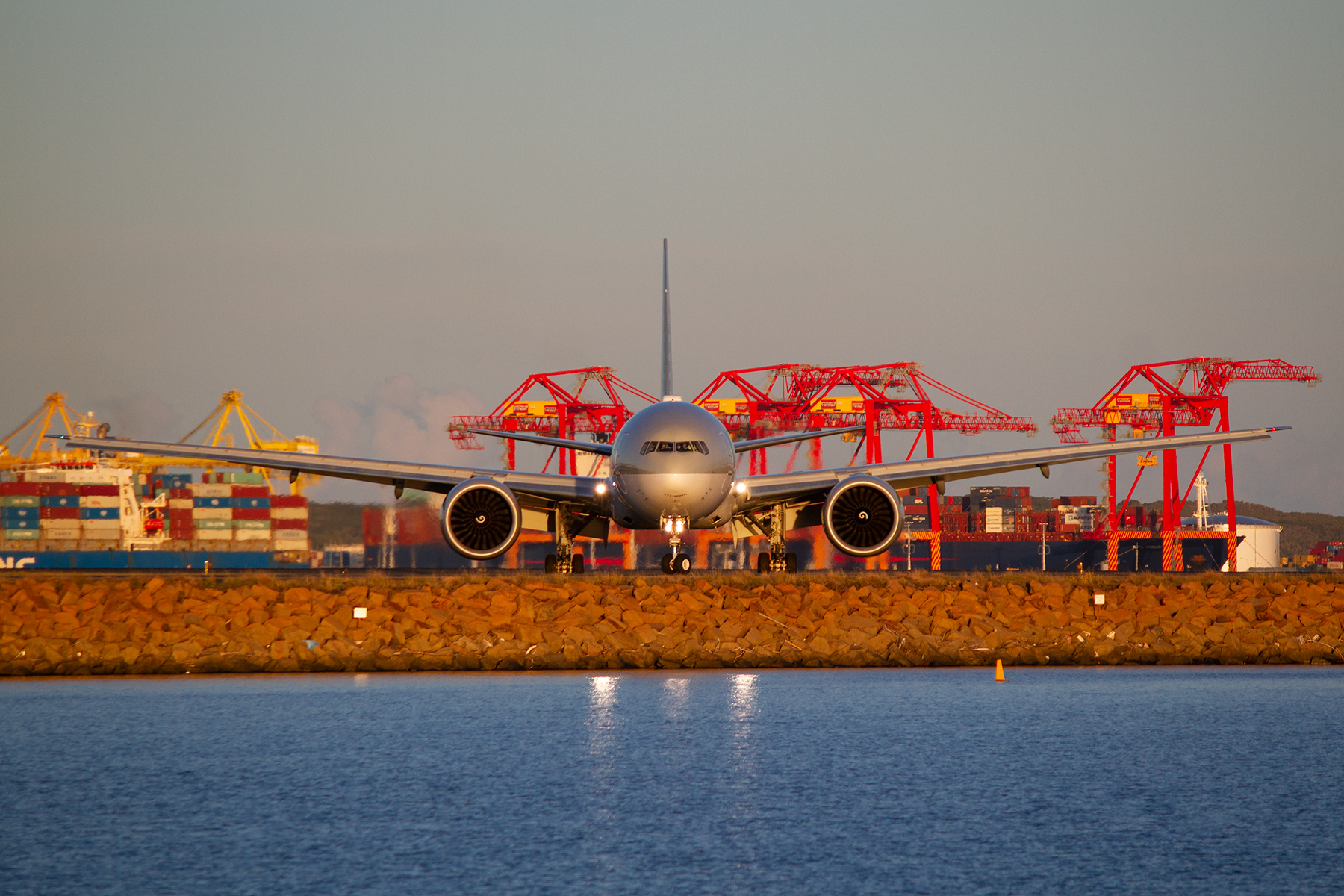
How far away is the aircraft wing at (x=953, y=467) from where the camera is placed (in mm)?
32719

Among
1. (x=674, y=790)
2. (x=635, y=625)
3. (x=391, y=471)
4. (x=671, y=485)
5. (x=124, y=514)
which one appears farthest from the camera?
(x=124, y=514)

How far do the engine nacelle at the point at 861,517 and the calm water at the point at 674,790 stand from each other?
40.1 ft

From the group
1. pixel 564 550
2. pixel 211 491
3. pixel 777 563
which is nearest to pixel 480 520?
pixel 564 550

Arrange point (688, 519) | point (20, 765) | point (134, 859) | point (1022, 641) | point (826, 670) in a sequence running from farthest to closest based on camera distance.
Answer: point (688, 519) < point (1022, 641) < point (826, 670) < point (20, 765) < point (134, 859)

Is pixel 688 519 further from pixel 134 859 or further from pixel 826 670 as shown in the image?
pixel 134 859

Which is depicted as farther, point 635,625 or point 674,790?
point 635,625

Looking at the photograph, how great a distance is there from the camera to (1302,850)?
9.38 m

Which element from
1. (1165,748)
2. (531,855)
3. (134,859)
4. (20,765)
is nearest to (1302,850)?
(1165,748)

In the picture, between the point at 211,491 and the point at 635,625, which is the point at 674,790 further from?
the point at 211,491

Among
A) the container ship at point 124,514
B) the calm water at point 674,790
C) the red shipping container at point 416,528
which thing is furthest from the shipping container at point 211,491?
the calm water at point 674,790

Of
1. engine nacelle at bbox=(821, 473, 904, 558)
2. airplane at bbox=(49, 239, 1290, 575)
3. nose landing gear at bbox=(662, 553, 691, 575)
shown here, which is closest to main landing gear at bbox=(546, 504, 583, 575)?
airplane at bbox=(49, 239, 1290, 575)

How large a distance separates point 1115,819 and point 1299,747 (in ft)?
14.9

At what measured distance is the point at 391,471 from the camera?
3266cm

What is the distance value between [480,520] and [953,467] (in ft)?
40.4
